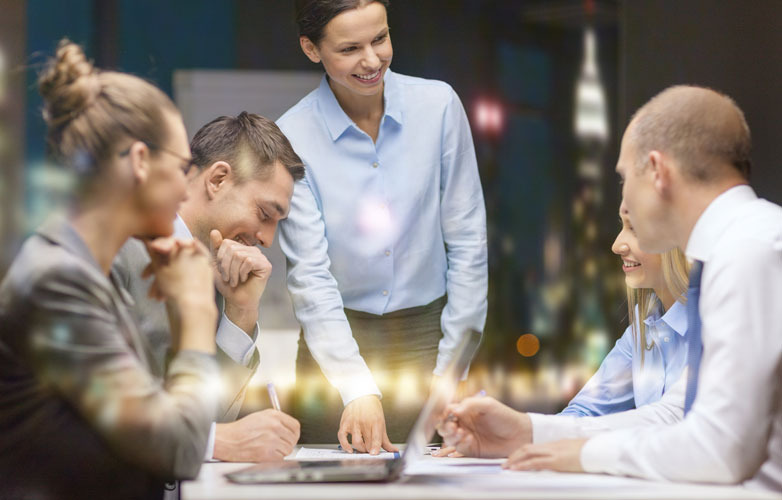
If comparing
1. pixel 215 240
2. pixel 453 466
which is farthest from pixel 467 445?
pixel 215 240

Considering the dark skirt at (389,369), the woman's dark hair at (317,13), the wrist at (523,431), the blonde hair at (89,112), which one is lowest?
the dark skirt at (389,369)

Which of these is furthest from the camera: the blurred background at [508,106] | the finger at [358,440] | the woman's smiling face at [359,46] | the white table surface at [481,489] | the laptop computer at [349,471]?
the blurred background at [508,106]

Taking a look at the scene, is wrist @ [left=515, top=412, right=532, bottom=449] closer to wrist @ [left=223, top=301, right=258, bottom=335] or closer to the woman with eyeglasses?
the woman with eyeglasses

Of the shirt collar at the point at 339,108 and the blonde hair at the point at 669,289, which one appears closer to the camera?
the blonde hair at the point at 669,289

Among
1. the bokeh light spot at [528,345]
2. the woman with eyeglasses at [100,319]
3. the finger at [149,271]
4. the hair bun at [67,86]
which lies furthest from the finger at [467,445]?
the bokeh light spot at [528,345]

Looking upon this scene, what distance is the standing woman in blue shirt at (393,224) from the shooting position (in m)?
2.48

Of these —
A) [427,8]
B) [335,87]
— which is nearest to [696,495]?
[335,87]

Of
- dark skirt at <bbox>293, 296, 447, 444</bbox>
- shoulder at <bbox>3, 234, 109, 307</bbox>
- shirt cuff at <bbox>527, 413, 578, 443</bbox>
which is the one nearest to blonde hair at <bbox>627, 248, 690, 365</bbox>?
shirt cuff at <bbox>527, 413, 578, 443</bbox>

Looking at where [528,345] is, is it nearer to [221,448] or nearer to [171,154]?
[221,448]

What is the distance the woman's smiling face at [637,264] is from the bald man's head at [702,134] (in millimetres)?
558

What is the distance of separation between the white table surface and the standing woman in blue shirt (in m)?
1.12

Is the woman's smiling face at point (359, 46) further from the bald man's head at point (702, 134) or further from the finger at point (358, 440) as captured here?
the bald man's head at point (702, 134)

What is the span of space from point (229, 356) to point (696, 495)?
1.12 metres

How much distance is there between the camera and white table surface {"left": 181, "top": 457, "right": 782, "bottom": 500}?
1114mm
